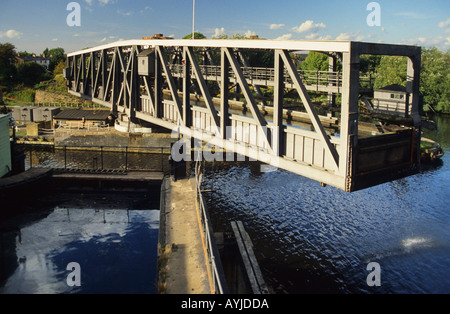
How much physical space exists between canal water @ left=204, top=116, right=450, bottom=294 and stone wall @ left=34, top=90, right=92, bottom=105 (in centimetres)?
5843

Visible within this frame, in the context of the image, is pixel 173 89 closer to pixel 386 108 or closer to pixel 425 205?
pixel 386 108

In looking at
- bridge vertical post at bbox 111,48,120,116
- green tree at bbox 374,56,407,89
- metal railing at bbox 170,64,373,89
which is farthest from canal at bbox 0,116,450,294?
green tree at bbox 374,56,407,89

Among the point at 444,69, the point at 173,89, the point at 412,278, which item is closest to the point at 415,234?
the point at 412,278

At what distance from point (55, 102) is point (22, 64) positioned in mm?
24228

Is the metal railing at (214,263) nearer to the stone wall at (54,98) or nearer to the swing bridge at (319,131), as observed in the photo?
the swing bridge at (319,131)

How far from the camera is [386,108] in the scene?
19953 millimetres

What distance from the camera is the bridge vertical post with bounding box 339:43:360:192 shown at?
15523 mm

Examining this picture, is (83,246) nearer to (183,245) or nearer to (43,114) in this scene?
(183,245)

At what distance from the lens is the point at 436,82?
266 feet

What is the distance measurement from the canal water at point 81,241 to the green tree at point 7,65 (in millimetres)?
77800

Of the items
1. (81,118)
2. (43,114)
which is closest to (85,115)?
(81,118)

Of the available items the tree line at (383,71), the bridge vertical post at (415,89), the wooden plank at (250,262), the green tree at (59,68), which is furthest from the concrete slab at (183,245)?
the green tree at (59,68)

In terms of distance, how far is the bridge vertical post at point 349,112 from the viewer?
15.5 m

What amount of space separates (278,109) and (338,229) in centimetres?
1177
